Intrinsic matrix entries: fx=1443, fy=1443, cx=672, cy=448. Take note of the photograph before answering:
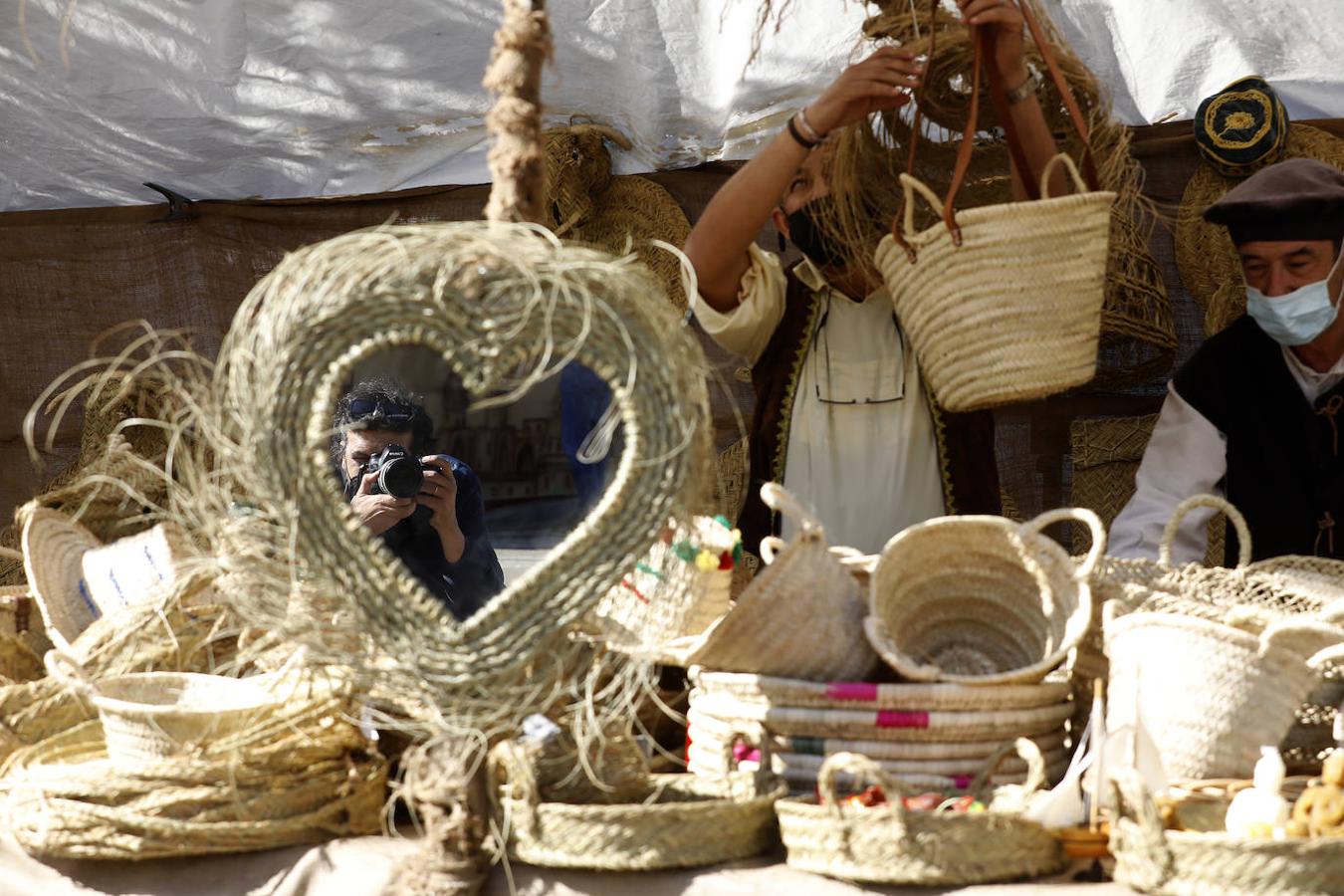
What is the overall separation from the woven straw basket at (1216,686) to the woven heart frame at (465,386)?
0.67m

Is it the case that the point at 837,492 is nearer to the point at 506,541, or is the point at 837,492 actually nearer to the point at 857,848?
the point at 857,848

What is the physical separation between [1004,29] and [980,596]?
103cm

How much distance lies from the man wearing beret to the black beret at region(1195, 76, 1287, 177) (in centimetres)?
53

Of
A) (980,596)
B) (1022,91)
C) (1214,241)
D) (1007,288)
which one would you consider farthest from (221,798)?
(1214,241)

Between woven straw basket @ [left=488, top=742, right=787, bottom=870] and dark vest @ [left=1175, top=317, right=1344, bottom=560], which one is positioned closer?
woven straw basket @ [left=488, top=742, right=787, bottom=870]

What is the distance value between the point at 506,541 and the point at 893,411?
3.57 meters

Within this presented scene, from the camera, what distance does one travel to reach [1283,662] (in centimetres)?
187

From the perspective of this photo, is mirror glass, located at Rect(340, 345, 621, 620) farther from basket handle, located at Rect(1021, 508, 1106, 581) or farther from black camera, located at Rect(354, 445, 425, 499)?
basket handle, located at Rect(1021, 508, 1106, 581)

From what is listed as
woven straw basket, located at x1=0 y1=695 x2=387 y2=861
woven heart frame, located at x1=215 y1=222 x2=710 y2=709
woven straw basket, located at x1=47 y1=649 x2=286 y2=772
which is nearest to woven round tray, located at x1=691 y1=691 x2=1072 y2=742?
woven heart frame, located at x1=215 y1=222 x2=710 y2=709

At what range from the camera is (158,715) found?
2002 mm

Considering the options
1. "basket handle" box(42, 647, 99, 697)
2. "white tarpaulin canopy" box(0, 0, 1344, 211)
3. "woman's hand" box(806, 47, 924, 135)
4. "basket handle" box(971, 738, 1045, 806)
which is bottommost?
"basket handle" box(971, 738, 1045, 806)

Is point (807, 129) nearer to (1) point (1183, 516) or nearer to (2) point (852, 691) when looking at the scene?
(1) point (1183, 516)

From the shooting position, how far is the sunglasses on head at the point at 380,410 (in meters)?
2.98

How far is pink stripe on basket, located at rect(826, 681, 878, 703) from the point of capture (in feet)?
6.40
